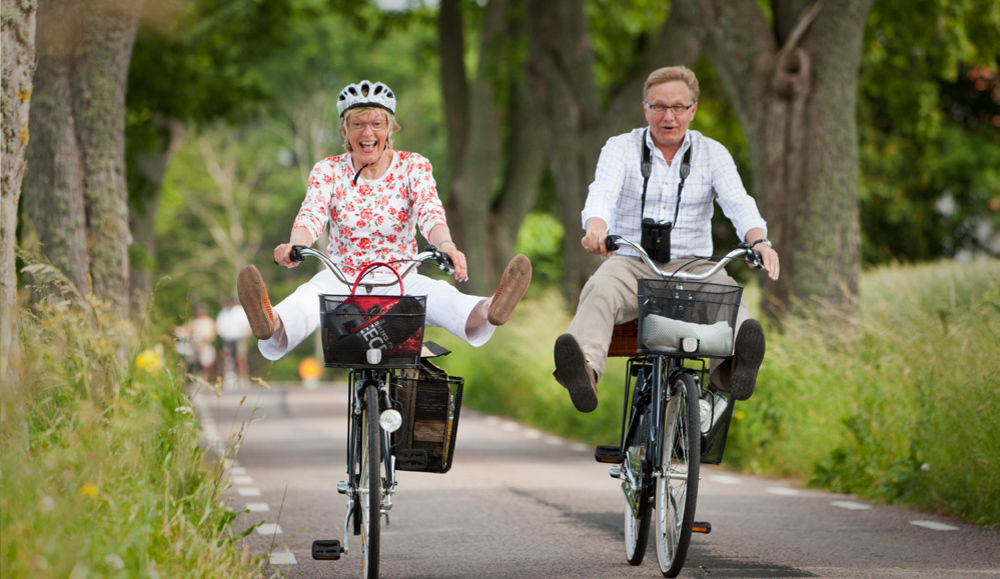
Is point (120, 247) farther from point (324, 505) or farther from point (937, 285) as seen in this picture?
point (937, 285)

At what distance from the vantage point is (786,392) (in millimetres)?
12750

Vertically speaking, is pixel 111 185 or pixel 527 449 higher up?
pixel 111 185

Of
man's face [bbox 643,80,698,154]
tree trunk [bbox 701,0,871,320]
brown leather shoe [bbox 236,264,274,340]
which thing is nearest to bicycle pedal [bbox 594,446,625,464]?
man's face [bbox 643,80,698,154]

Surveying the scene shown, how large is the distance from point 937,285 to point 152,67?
10.7 m

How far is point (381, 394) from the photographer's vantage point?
21.6 feet

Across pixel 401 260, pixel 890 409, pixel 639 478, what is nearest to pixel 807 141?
pixel 890 409

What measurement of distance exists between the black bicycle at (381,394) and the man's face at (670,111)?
4.68 feet

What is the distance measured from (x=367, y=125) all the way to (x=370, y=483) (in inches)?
67.0

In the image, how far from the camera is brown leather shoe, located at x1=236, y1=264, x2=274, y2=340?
20.2ft

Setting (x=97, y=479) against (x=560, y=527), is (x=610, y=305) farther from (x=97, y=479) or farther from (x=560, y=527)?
(x=97, y=479)

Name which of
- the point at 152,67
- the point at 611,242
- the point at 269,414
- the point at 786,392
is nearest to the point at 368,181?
the point at 611,242

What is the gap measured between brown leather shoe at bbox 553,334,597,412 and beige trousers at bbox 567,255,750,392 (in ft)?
0.35

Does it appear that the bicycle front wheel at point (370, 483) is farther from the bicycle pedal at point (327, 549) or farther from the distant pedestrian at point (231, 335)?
the distant pedestrian at point (231, 335)

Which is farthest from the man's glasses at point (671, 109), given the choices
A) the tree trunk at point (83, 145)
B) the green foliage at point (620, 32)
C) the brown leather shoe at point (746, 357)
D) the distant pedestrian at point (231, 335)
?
the distant pedestrian at point (231, 335)
